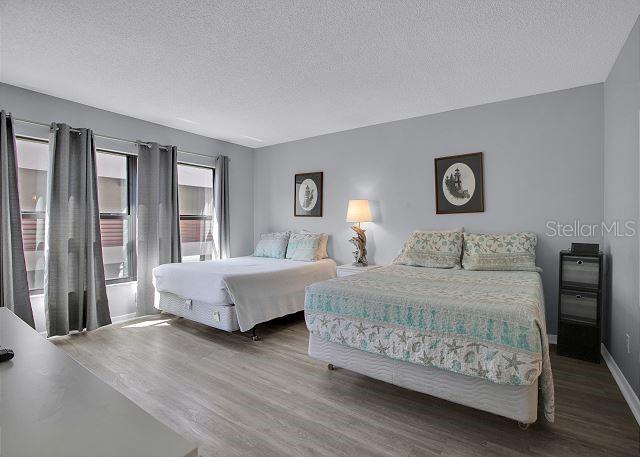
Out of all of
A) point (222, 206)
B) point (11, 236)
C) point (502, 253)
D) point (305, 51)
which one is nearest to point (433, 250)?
point (502, 253)

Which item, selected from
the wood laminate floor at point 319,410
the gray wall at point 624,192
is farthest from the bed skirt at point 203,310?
the gray wall at point 624,192

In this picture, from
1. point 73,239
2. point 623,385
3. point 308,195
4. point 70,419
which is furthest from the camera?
point 308,195

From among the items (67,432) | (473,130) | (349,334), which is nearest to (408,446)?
(349,334)

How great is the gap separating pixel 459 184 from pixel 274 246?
8.77ft

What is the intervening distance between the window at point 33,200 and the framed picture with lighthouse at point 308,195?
305cm

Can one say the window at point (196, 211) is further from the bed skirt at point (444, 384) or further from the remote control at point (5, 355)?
the remote control at point (5, 355)

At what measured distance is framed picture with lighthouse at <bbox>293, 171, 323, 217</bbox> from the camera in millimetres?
4941

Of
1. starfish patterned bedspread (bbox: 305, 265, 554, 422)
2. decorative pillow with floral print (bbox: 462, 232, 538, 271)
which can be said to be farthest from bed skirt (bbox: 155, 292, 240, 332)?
decorative pillow with floral print (bbox: 462, 232, 538, 271)

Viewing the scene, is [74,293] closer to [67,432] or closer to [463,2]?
[67,432]

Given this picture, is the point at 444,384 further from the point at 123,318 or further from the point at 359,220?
the point at 123,318

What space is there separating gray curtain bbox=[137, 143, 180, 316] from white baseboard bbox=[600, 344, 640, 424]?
4.59 m

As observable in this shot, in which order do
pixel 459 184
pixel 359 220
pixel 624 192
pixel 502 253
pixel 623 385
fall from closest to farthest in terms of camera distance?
pixel 623 385
pixel 624 192
pixel 502 253
pixel 459 184
pixel 359 220

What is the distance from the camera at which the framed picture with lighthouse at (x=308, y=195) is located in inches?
195

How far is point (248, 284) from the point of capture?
135 inches
